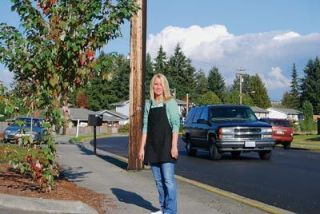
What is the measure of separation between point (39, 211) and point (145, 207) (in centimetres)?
161

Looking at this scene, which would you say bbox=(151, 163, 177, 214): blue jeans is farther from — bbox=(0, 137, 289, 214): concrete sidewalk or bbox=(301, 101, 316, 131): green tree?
bbox=(301, 101, 316, 131): green tree

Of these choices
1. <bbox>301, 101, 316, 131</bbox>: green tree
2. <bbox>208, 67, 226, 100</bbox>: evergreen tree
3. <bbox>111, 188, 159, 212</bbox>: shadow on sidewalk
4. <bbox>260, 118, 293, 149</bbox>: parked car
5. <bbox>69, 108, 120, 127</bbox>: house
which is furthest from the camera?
<bbox>208, 67, 226, 100</bbox>: evergreen tree

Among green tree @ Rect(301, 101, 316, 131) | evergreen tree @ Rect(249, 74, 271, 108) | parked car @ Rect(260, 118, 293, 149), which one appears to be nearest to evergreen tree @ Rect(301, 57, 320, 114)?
evergreen tree @ Rect(249, 74, 271, 108)

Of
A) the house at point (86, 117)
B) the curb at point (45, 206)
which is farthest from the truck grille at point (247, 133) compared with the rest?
the house at point (86, 117)

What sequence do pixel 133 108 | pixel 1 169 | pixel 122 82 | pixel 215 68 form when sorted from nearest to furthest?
1. pixel 1 169
2. pixel 133 108
3. pixel 122 82
4. pixel 215 68

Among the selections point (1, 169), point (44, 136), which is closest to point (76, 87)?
point (44, 136)

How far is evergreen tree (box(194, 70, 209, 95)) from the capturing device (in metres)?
139

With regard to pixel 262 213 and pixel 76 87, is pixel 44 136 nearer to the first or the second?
pixel 76 87

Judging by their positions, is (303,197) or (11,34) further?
(303,197)

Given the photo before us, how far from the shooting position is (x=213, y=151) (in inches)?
808

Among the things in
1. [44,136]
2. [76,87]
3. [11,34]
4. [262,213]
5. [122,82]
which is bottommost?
[262,213]

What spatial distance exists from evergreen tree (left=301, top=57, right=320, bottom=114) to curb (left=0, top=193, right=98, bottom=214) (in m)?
126

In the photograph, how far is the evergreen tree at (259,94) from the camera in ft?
462

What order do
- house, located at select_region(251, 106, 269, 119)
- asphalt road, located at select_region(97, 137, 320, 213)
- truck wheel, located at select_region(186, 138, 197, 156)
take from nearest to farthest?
1. asphalt road, located at select_region(97, 137, 320, 213)
2. truck wheel, located at select_region(186, 138, 197, 156)
3. house, located at select_region(251, 106, 269, 119)
